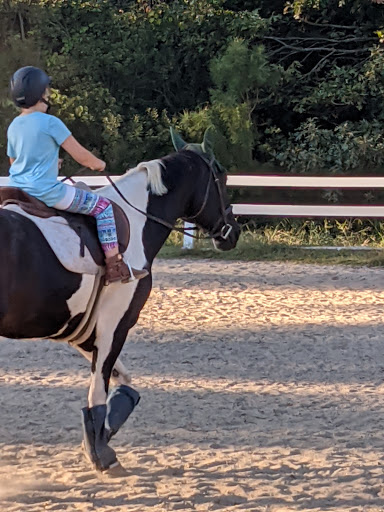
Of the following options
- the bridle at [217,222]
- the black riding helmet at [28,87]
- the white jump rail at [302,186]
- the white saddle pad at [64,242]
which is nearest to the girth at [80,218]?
the white saddle pad at [64,242]

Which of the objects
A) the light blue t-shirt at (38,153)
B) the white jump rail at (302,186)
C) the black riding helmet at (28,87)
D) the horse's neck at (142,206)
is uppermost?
the black riding helmet at (28,87)

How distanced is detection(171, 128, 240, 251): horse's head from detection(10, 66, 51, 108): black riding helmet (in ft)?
4.29

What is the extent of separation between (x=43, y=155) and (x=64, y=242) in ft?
1.58

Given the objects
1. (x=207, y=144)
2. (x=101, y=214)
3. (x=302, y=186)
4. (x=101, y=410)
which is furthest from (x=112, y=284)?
(x=302, y=186)

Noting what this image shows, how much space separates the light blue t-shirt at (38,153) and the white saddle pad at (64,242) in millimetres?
124

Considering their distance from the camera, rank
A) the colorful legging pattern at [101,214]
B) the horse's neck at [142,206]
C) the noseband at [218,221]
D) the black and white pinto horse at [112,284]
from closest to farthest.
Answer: the black and white pinto horse at [112,284]
the colorful legging pattern at [101,214]
the horse's neck at [142,206]
the noseband at [218,221]

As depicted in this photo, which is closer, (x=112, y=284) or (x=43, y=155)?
(x=43, y=155)

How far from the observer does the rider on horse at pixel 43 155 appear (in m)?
4.68

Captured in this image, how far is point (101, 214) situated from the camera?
492cm

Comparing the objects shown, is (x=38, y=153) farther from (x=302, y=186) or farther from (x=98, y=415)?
(x=302, y=186)

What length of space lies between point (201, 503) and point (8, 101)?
1451cm

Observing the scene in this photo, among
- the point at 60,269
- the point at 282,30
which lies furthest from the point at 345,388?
the point at 282,30

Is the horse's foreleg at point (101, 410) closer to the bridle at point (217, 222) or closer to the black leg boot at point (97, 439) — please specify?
the black leg boot at point (97, 439)

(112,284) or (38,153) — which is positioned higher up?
(38,153)
